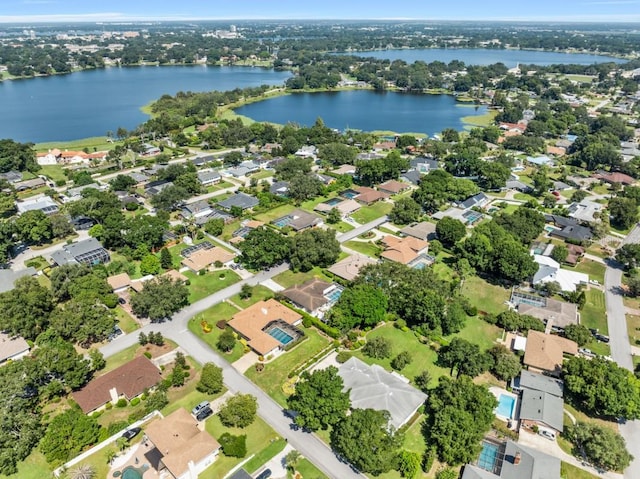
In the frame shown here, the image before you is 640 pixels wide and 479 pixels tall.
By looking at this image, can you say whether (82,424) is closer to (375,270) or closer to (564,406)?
(375,270)

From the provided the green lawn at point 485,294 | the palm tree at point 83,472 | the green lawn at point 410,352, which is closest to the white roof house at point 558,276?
the green lawn at point 485,294

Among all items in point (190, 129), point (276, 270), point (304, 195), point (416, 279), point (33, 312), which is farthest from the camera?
point (190, 129)

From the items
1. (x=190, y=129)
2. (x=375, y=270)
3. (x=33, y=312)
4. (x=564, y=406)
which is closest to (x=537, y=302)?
(x=564, y=406)

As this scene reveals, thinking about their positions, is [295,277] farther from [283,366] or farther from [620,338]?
[620,338]

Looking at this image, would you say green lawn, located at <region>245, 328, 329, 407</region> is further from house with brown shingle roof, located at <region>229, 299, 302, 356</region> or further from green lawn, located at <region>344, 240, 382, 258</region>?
green lawn, located at <region>344, 240, 382, 258</region>

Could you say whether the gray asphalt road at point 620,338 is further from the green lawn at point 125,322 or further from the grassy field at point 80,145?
the grassy field at point 80,145

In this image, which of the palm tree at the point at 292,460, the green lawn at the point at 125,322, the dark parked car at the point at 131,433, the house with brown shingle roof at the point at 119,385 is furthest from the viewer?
the green lawn at the point at 125,322
